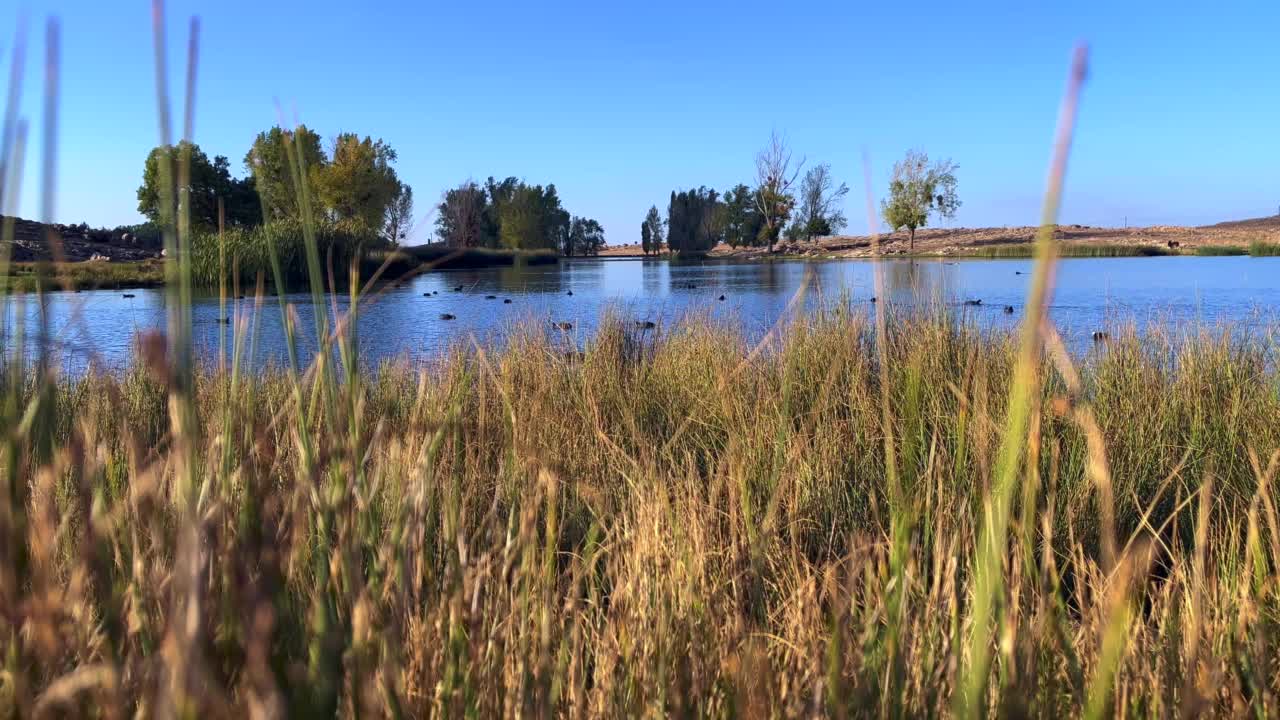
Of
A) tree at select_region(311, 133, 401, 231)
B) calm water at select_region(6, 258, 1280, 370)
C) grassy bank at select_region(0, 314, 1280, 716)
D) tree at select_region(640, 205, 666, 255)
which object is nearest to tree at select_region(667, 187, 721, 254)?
tree at select_region(640, 205, 666, 255)

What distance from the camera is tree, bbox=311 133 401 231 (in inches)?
1356

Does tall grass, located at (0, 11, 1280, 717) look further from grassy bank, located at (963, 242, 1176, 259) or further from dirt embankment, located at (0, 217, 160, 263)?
grassy bank, located at (963, 242, 1176, 259)

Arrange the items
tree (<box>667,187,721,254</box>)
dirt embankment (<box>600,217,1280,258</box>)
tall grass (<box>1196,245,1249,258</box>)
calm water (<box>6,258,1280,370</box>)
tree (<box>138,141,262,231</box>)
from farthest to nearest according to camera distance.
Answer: tree (<box>667,187,721,254</box>) < dirt embankment (<box>600,217,1280,258</box>) < tall grass (<box>1196,245,1249,258</box>) < tree (<box>138,141,262,231</box>) < calm water (<box>6,258,1280,370</box>)

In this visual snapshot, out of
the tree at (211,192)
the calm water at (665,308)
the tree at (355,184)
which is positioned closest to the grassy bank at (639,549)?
the calm water at (665,308)

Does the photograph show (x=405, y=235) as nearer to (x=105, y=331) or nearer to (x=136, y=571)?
(x=136, y=571)

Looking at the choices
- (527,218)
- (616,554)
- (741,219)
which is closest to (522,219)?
(527,218)

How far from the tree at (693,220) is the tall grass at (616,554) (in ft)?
226

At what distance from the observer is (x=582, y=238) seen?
77.8m

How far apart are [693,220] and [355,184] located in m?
41.0

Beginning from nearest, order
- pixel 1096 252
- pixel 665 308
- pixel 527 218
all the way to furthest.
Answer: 1. pixel 665 308
2. pixel 1096 252
3. pixel 527 218

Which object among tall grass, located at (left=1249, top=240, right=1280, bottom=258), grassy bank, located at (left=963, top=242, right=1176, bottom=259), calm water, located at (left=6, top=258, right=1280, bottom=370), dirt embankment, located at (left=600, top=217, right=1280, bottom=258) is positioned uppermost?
dirt embankment, located at (left=600, top=217, right=1280, bottom=258)

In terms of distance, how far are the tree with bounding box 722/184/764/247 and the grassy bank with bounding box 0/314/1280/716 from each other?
58.7 metres

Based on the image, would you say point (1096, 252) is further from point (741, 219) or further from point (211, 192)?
point (211, 192)

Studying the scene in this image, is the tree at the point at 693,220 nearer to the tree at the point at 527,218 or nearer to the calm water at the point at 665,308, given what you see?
the tree at the point at 527,218
